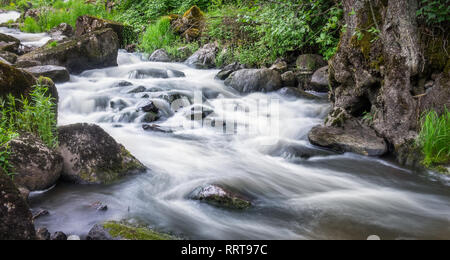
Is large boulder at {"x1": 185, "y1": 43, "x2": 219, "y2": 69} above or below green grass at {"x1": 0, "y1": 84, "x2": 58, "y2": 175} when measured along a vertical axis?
above

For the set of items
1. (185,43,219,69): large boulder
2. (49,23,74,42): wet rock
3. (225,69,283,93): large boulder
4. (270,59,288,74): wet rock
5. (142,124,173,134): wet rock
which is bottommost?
(142,124,173,134): wet rock

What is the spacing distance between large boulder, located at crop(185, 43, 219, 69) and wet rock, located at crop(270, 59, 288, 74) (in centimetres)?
274

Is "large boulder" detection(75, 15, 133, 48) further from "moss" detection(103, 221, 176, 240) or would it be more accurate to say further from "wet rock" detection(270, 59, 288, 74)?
"moss" detection(103, 221, 176, 240)

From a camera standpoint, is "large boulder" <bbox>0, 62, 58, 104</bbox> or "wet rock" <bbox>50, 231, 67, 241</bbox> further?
"large boulder" <bbox>0, 62, 58, 104</bbox>

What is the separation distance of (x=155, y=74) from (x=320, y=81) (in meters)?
5.06

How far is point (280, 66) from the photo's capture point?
10.4 m

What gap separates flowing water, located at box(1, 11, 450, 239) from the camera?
3566mm

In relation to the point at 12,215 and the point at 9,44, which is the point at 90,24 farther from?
the point at 12,215

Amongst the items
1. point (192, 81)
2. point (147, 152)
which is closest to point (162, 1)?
point (192, 81)

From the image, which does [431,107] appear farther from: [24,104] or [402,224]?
[24,104]

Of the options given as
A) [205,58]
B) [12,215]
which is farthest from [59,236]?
[205,58]

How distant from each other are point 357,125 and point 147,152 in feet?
12.2

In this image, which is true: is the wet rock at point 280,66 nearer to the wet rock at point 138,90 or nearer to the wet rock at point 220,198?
the wet rock at point 138,90

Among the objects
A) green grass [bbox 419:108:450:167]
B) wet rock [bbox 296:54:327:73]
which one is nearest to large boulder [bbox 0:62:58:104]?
green grass [bbox 419:108:450:167]
